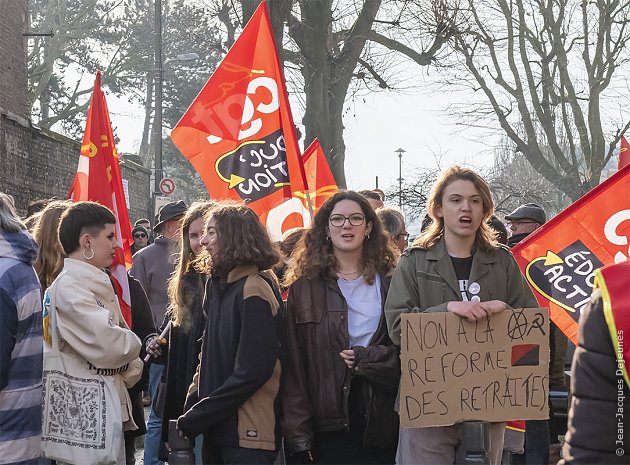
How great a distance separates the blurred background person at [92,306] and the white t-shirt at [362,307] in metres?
0.96

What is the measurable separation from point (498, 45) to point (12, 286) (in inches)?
896

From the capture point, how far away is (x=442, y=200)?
5035 millimetres

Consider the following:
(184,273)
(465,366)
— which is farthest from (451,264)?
(184,273)

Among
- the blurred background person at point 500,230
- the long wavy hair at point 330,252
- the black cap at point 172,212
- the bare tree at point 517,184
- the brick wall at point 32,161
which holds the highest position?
the bare tree at point 517,184

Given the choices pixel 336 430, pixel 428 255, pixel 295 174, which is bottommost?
pixel 336 430

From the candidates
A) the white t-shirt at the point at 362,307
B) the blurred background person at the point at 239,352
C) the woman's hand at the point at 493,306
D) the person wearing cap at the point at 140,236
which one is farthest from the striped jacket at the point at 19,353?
the person wearing cap at the point at 140,236

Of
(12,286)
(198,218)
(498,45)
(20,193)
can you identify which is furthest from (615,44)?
(12,286)

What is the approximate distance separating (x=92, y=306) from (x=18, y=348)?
0.63m

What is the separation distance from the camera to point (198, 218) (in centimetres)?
591

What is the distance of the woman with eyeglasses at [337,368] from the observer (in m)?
4.70

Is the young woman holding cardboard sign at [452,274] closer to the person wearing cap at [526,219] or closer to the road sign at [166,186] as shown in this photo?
the person wearing cap at [526,219]

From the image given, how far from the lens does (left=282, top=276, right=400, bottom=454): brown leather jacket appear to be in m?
4.68

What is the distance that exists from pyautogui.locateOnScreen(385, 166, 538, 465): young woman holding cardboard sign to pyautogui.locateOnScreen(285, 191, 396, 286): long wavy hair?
0.25m

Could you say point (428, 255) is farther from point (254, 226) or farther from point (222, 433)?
point (222, 433)
